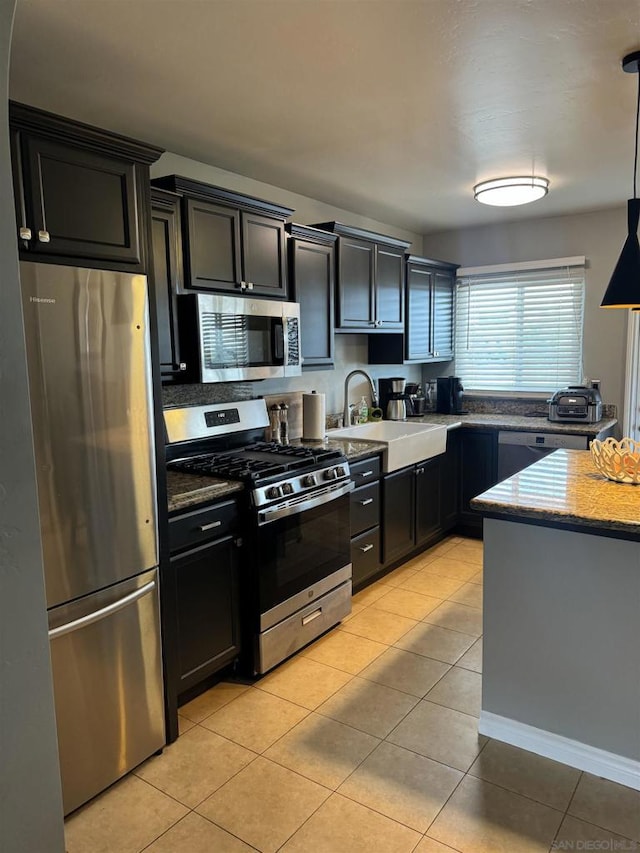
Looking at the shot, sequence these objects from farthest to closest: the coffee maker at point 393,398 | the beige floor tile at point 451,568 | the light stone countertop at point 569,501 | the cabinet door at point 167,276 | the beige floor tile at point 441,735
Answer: the coffee maker at point 393,398 → the beige floor tile at point 451,568 → the cabinet door at point 167,276 → the beige floor tile at point 441,735 → the light stone countertop at point 569,501

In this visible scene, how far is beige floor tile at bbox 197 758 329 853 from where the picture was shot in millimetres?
1863

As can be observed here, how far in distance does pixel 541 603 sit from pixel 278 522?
47.0 inches

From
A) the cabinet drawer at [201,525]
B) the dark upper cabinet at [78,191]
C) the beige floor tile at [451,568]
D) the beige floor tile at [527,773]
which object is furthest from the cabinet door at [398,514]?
the dark upper cabinet at [78,191]

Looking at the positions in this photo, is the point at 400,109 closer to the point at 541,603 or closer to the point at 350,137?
the point at 350,137

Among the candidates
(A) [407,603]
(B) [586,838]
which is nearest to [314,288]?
(A) [407,603]

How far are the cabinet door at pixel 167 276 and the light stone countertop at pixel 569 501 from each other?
1.49 metres

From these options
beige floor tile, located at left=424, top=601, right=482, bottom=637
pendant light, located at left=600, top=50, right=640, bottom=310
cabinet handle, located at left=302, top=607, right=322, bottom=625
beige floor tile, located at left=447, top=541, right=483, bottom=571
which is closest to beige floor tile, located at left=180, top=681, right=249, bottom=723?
cabinet handle, located at left=302, top=607, right=322, bottom=625

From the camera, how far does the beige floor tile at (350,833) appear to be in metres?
1.79

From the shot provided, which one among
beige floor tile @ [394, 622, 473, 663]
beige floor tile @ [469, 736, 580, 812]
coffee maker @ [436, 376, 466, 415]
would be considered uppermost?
coffee maker @ [436, 376, 466, 415]

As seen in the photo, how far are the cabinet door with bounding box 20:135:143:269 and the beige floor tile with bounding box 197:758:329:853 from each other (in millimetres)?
1883

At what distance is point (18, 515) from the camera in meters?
0.79

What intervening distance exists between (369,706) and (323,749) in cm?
35

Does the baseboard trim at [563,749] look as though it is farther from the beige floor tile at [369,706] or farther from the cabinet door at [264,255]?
the cabinet door at [264,255]

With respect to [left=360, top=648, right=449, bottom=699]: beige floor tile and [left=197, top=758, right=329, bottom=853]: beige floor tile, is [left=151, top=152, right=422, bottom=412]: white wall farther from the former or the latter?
[left=197, top=758, right=329, bottom=853]: beige floor tile
